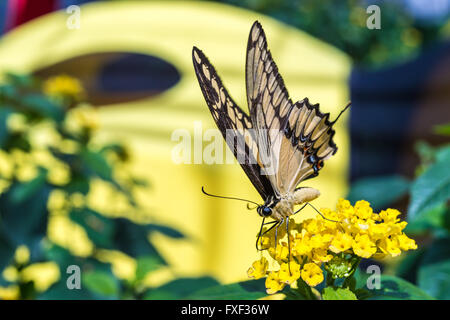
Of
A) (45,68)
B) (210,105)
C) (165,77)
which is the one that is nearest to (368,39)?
(165,77)

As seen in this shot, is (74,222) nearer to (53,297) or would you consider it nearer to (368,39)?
(53,297)

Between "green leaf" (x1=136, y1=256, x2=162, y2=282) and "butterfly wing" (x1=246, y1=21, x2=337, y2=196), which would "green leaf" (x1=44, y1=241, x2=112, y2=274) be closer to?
"green leaf" (x1=136, y1=256, x2=162, y2=282)

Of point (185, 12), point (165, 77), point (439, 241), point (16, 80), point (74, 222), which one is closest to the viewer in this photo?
point (439, 241)

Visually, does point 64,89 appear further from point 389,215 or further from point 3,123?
point 389,215

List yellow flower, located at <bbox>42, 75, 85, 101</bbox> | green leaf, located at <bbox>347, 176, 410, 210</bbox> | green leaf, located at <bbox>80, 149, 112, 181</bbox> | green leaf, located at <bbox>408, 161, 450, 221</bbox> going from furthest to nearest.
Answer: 1. yellow flower, located at <bbox>42, 75, 85, 101</bbox>
2. green leaf, located at <bbox>80, 149, 112, 181</bbox>
3. green leaf, located at <bbox>347, 176, 410, 210</bbox>
4. green leaf, located at <bbox>408, 161, 450, 221</bbox>

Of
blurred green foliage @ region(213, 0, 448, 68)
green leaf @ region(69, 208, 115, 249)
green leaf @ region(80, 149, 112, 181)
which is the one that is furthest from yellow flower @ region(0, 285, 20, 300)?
blurred green foliage @ region(213, 0, 448, 68)

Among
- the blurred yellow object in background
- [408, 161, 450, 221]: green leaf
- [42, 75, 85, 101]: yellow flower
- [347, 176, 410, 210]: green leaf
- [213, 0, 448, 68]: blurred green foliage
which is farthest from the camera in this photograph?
[213, 0, 448, 68]: blurred green foliage
